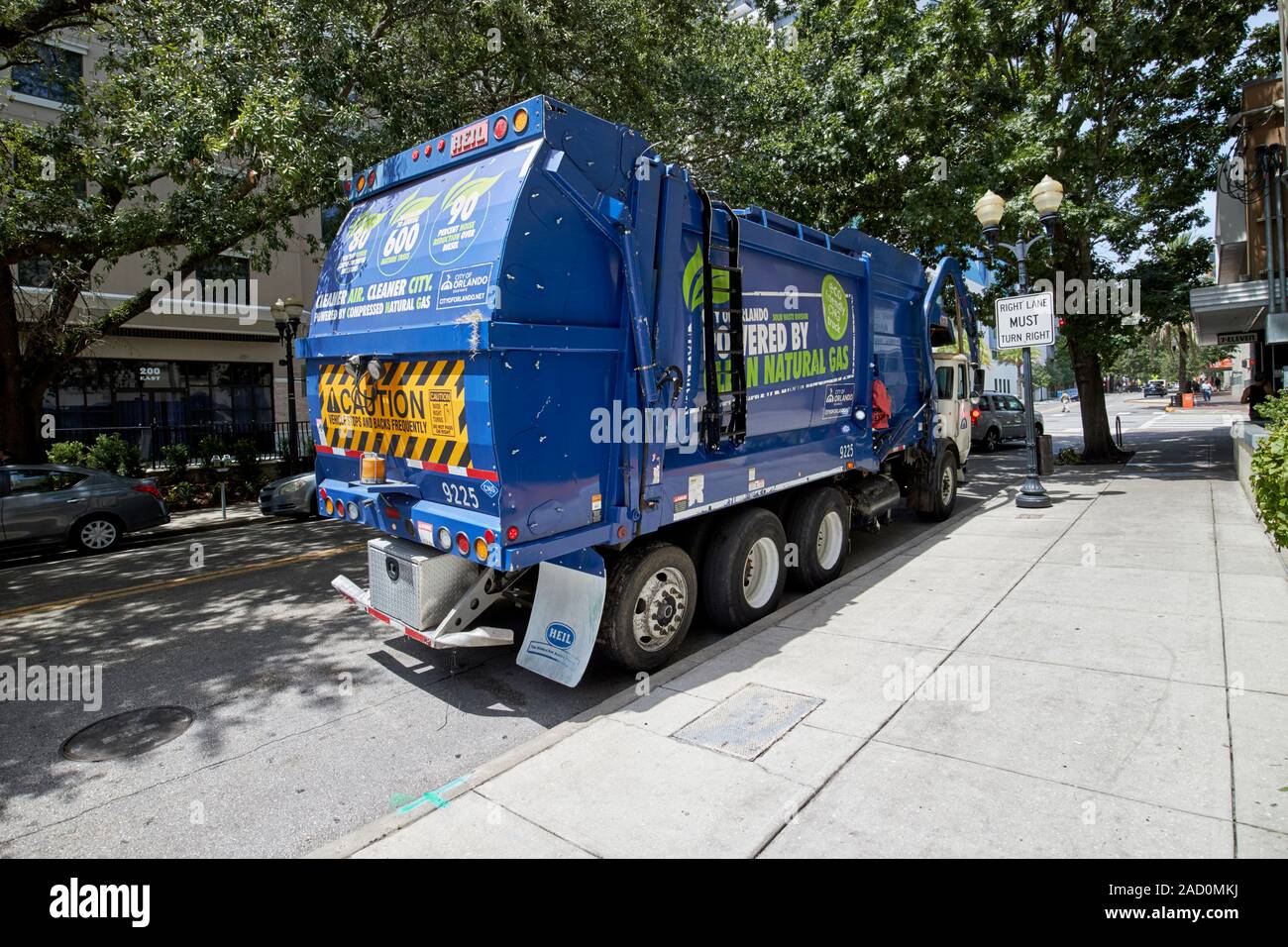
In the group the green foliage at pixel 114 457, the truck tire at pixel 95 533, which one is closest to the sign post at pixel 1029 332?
the truck tire at pixel 95 533

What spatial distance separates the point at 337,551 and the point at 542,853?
7.80 m

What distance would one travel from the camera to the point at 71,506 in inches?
420

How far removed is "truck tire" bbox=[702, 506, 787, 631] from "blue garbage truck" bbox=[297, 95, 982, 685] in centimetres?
2

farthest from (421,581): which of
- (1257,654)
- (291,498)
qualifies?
(291,498)

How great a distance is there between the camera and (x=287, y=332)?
16109 mm

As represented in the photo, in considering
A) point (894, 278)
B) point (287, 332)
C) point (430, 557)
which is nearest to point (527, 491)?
point (430, 557)

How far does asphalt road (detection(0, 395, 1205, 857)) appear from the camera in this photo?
141 inches

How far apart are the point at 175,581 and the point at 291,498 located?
4623mm

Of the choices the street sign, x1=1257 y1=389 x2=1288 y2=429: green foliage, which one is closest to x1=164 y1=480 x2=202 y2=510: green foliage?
the street sign

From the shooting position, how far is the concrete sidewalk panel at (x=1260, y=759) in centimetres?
311

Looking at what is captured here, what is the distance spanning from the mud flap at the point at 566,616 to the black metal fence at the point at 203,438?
1435cm

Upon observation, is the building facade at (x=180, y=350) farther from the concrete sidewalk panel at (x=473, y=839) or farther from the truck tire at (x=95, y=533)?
the concrete sidewalk panel at (x=473, y=839)
